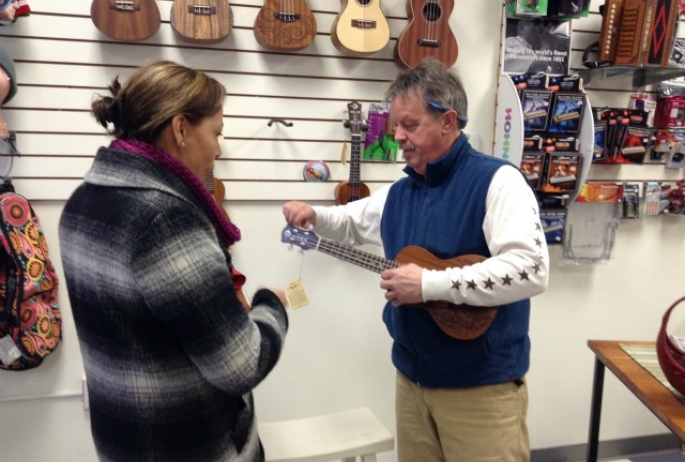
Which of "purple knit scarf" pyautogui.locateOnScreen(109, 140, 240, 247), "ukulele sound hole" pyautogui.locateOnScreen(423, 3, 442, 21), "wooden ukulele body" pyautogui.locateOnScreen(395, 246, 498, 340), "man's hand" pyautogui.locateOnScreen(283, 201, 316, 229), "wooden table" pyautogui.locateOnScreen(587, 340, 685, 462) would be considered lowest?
"wooden table" pyautogui.locateOnScreen(587, 340, 685, 462)

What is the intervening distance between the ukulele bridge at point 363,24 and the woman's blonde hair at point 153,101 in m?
1.24

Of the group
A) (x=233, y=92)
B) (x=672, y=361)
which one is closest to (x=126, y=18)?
(x=233, y=92)

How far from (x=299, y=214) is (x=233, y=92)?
69 cm

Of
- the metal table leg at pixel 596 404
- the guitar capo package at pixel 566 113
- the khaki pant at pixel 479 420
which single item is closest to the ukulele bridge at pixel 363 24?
the guitar capo package at pixel 566 113

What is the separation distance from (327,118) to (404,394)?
1217 mm

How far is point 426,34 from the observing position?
2.24m

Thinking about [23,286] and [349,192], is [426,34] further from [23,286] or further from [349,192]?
[23,286]

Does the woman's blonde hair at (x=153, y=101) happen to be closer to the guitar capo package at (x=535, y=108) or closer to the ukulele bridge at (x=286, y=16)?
the ukulele bridge at (x=286, y=16)

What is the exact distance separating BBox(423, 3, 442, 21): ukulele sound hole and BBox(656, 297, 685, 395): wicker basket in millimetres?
1456

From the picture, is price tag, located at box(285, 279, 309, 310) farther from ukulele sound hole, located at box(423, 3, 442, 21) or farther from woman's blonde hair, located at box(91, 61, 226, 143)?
ukulele sound hole, located at box(423, 3, 442, 21)

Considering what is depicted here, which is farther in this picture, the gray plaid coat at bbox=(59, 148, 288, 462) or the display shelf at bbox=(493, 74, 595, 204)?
the display shelf at bbox=(493, 74, 595, 204)

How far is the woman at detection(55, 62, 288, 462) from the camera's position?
38.7 inches

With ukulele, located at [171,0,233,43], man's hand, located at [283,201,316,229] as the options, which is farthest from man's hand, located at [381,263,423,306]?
ukulele, located at [171,0,233,43]

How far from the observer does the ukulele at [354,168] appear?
227 centimetres
